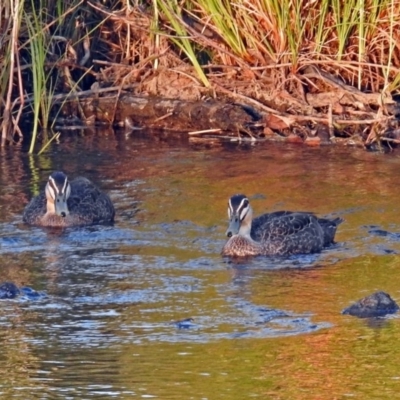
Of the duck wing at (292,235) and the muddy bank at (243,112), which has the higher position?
the muddy bank at (243,112)

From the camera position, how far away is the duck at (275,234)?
1007 centimetres

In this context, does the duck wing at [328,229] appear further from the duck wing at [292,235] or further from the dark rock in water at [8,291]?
the dark rock in water at [8,291]

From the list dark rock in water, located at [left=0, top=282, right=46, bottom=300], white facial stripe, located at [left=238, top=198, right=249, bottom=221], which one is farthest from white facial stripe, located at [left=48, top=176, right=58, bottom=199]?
dark rock in water, located at [left=0, top=282, right=46, bottom=300]

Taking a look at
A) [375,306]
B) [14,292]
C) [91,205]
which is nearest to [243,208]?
[91,205]

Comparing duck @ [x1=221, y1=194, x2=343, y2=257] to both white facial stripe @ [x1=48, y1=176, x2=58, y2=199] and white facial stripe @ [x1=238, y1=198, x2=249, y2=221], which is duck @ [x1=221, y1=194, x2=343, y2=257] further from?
white facial stripe @ [x1=48, y1=176, x2=58, y2=199]

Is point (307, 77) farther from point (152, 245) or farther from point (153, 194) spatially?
point (152, 245)

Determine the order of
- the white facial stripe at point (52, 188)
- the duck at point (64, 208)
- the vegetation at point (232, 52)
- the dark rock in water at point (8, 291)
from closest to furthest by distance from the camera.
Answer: the dark rock in water at point (8, 291)
the duck at point (64, 208)
the white facial stripe at point (52, 188)
the vegetation at point (232, 52)

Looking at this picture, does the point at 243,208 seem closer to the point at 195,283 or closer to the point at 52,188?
the point at 195,283

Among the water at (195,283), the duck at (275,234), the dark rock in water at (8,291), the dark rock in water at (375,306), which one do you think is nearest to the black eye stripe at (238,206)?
the duck at (275,234)

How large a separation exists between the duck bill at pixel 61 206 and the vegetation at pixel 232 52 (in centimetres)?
230

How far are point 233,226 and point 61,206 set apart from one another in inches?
73.9

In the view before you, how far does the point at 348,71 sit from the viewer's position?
14.6m

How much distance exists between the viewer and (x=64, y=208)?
1132cm

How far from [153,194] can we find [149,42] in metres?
3.74
